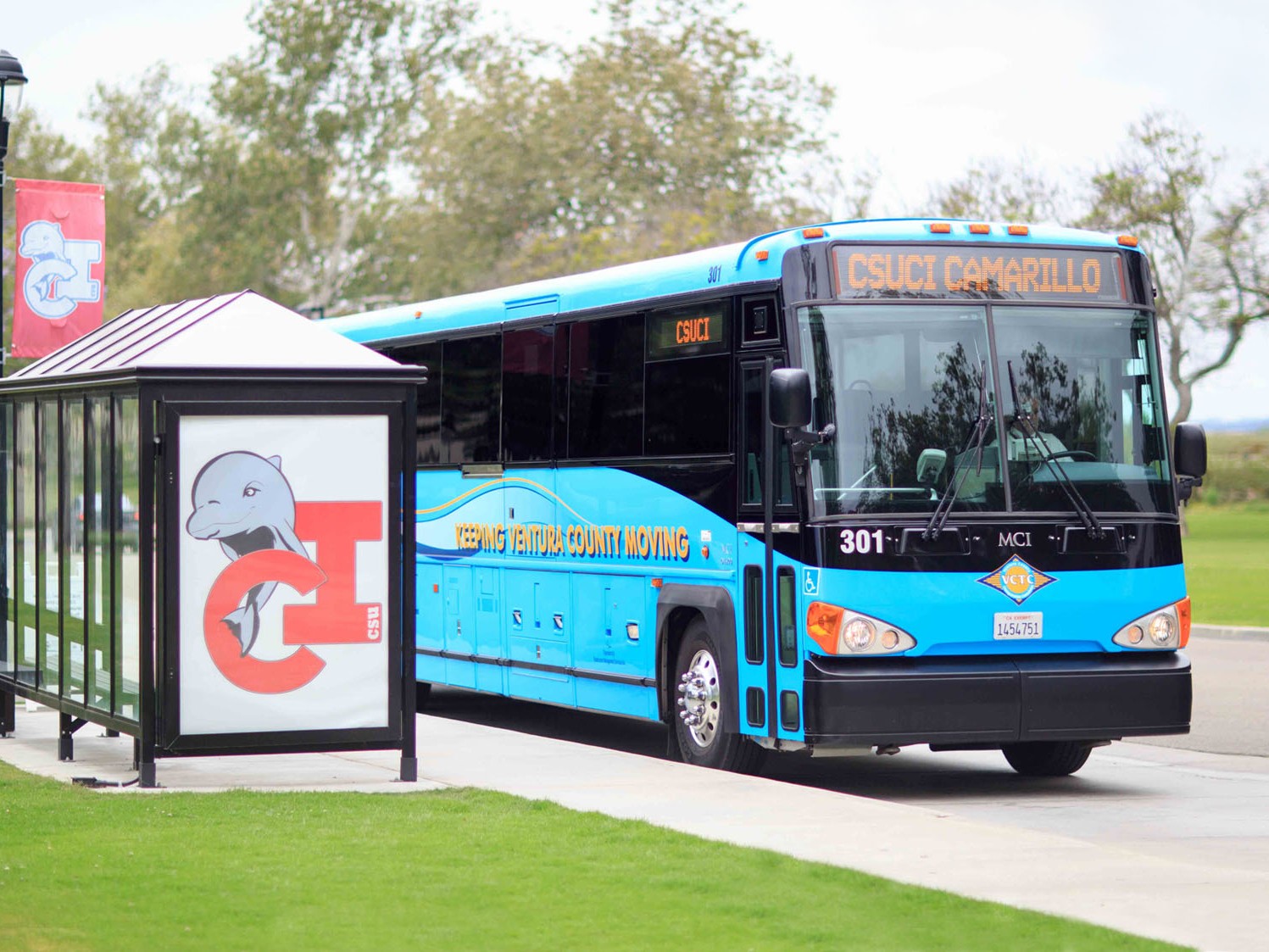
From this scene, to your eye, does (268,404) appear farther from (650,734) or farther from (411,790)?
(650,734)

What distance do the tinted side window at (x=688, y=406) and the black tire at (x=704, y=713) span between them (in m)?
1.12

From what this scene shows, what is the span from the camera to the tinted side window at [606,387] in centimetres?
1354

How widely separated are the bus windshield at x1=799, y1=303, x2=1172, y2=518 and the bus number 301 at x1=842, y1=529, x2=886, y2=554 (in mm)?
121

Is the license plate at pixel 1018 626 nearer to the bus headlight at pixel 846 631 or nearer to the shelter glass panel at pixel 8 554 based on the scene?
the bus headlight at pixel 846 631

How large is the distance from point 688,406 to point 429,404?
4.60m

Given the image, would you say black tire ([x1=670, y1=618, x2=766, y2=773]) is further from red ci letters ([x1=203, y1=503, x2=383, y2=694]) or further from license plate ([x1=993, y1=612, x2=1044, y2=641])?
red ci letters ([x1=203, y1=503, x2=383, y2=694])

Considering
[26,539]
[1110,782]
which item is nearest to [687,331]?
[1110,782]

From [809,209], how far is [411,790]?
151ft

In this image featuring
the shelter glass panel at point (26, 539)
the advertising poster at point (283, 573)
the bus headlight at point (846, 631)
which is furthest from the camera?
the shelter glass panel at point (26, 539)

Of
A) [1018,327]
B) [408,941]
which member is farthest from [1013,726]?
[408,941]

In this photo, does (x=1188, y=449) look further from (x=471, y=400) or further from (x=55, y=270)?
(x=55, y=270)

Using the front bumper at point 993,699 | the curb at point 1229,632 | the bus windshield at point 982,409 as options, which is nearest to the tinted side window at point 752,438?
the bus windshield at point 982,409

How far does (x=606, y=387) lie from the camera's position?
13875mm

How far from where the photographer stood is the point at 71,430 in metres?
12.0
